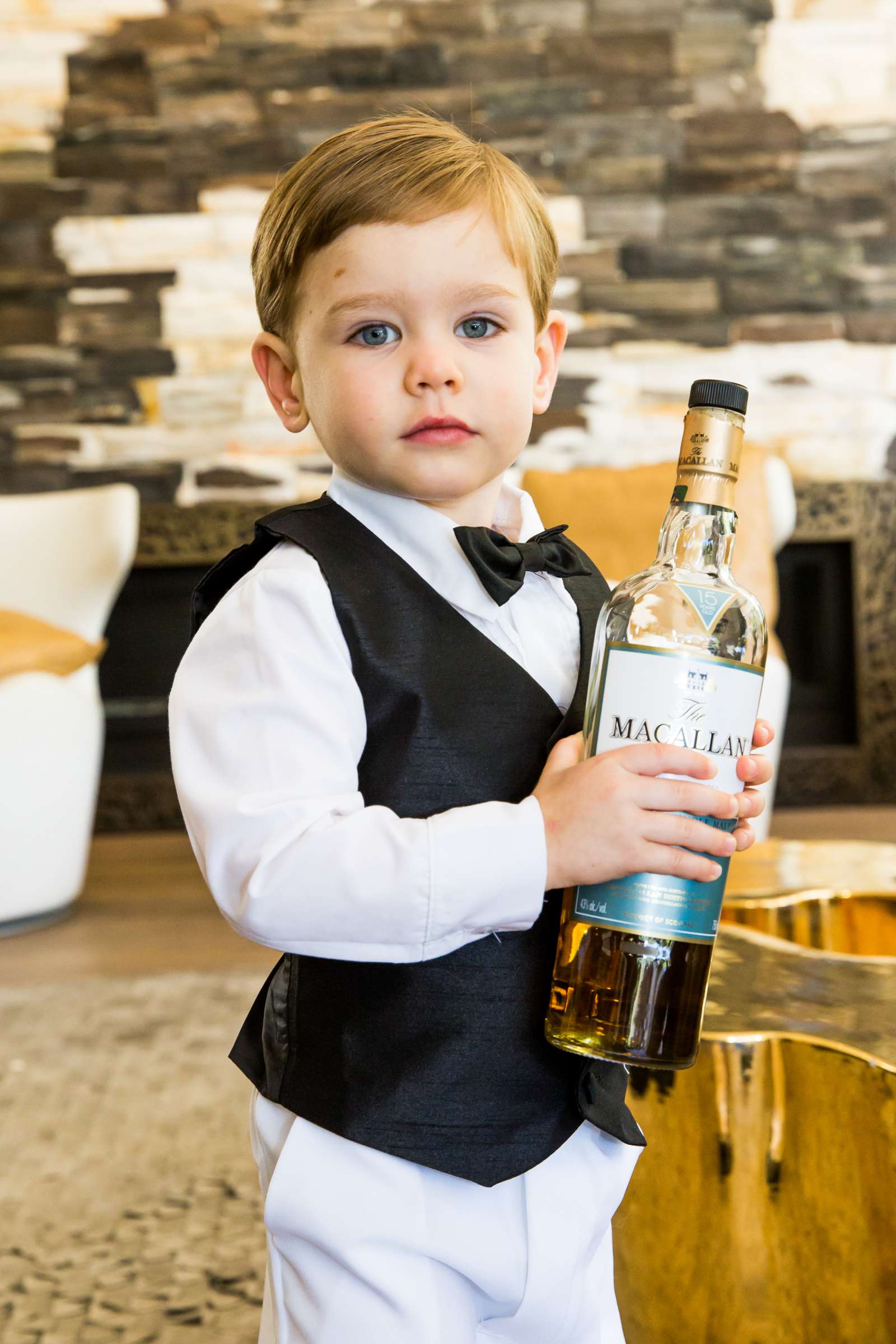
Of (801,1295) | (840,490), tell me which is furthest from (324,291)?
(840,490)

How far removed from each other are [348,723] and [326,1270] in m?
0.28

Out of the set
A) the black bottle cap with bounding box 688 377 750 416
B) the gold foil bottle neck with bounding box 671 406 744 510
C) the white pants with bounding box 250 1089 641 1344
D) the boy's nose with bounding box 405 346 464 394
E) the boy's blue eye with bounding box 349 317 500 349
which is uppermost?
the boy's blue eye with bounding box 349 317 500 349

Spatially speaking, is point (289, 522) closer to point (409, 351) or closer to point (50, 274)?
point (409, 351)

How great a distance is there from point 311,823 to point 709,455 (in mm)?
252

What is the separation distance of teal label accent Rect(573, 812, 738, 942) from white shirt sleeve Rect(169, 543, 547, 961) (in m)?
0.03

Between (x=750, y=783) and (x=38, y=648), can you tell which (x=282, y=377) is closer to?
(x=750, y=783)

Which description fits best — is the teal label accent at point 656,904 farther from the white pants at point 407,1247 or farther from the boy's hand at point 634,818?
the white pants at point 407,1247

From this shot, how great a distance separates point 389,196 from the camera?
2.07ft

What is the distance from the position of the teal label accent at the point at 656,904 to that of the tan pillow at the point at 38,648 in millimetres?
1951

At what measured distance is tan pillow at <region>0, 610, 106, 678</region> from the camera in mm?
2318

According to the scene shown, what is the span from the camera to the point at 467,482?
665mm

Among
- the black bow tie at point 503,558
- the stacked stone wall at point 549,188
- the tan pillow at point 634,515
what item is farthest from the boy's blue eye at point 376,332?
the stacked stone wall at point 549,188

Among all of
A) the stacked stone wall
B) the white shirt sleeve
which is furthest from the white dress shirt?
the stacked stone wall

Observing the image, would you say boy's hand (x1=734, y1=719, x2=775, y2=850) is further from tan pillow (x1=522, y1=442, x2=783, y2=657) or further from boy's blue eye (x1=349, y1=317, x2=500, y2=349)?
tan pillow (x1=522, y1=442, x2=783, y2=657)
